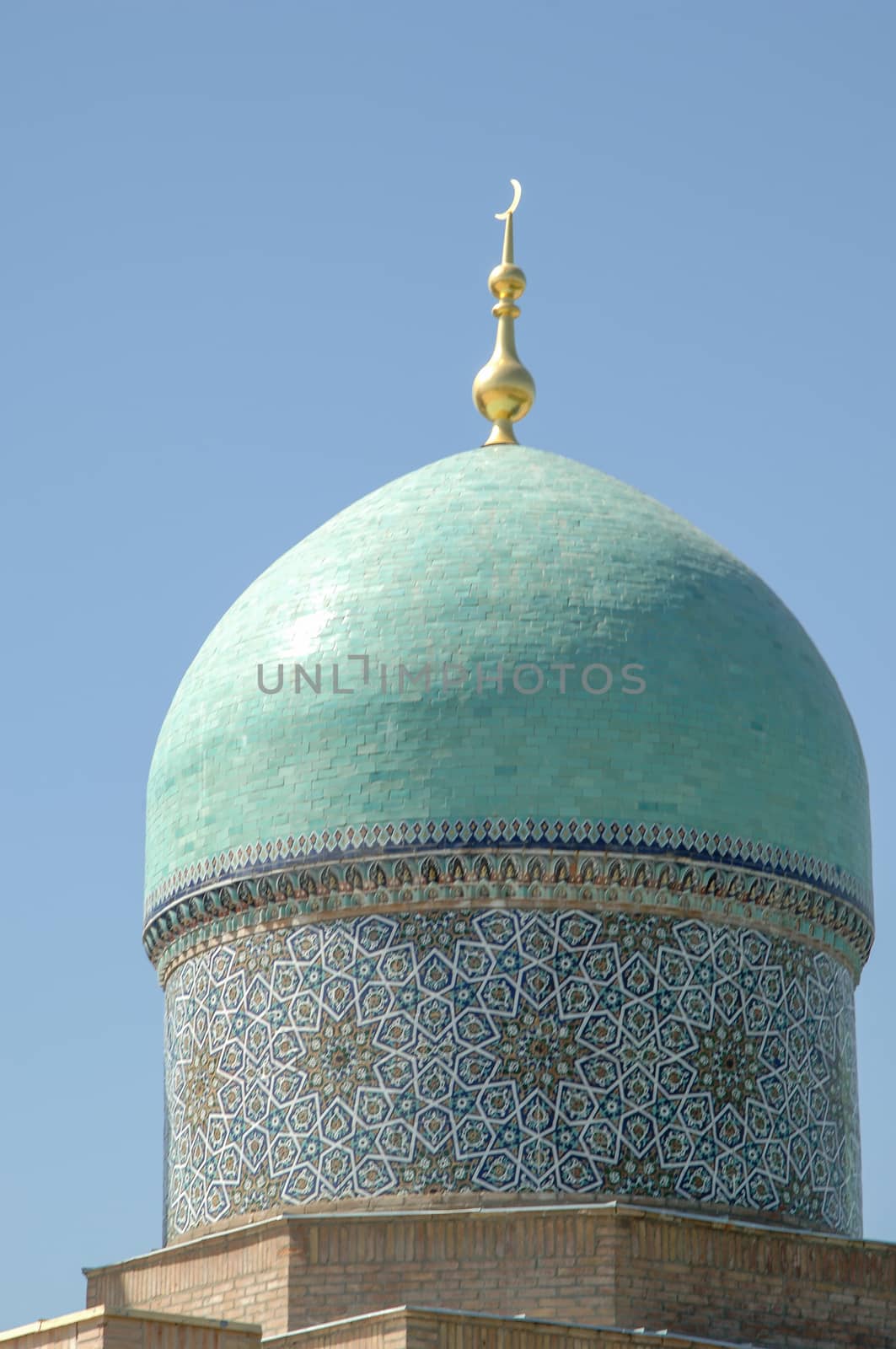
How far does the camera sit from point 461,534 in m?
12.8

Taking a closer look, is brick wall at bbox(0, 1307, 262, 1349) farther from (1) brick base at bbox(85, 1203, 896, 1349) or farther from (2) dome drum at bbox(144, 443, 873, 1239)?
(2) dome drum at bbox(144, 443, 873, 1239)

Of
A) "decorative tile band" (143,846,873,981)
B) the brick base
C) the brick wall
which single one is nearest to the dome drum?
"decorative tile band" (143,846,873,981)

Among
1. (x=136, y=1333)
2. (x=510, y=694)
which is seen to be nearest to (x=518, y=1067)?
(x=510, y=694)

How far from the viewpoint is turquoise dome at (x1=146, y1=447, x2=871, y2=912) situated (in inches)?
477

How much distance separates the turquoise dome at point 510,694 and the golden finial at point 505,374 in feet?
1.82

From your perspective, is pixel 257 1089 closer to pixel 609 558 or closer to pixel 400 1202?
pixel 400 1202

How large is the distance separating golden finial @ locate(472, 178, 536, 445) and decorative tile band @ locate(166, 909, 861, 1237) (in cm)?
274

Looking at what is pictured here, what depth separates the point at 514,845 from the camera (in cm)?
1191

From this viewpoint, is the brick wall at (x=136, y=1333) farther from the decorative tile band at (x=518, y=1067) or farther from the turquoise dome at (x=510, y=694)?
the turquoise dome at (x=510, y=694)

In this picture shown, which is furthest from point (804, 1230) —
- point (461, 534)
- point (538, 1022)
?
point (461, 534)

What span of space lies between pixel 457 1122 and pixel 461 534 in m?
2.55

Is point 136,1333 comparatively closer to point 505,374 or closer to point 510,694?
point 510,694

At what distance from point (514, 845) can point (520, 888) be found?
0.17 m

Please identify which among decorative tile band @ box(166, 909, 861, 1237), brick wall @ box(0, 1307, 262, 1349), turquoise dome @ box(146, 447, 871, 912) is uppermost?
turquoise dome @ box(146, 447, 871, 912)
